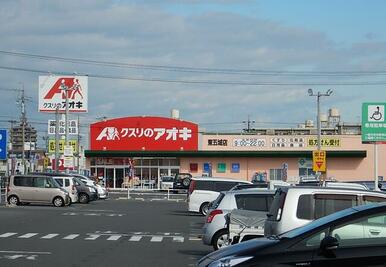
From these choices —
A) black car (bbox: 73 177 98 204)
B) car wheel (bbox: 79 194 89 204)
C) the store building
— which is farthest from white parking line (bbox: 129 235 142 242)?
the store building

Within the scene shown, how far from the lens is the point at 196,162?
6975cm

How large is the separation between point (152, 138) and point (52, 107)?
490 inches

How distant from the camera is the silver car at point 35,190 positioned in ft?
126

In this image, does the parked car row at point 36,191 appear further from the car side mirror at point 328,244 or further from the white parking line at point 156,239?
the car side mirror at point 328,244

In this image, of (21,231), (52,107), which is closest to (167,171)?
(52,107)

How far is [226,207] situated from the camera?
16062 millimetres

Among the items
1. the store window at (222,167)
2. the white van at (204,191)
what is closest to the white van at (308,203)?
the white van at (204,191)

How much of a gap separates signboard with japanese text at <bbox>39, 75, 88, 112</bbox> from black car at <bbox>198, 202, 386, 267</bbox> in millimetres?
67314

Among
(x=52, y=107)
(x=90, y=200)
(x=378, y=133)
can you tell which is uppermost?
(x=52, y=107)

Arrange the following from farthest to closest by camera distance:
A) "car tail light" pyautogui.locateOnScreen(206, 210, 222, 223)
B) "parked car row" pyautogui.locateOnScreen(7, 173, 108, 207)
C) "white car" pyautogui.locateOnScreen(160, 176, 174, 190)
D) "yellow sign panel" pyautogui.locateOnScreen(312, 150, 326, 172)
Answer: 1. "white car" pyautogui.locateOnScreen(160, 176, 174, 190)
2. "parked car row" pyautogui.locateOnScreen(7, 173, 108, 207)
3. "yellow sign panel" pyautogui.locateOnScreen(312, 150, 326, 172)
4. "car tail light" pyautogui.locateOnScreen(206, 210, 222, 223)

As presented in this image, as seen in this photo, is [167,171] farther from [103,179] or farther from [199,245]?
[199,245]

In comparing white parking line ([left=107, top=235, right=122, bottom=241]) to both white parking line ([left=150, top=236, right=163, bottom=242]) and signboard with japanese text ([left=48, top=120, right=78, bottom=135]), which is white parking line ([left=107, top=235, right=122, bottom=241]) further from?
signboard with japanese text ([left=48, top=120, right=78, bottom=135])

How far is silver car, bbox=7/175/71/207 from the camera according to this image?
38531 mm

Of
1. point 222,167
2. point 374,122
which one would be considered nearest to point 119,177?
point 222,167
